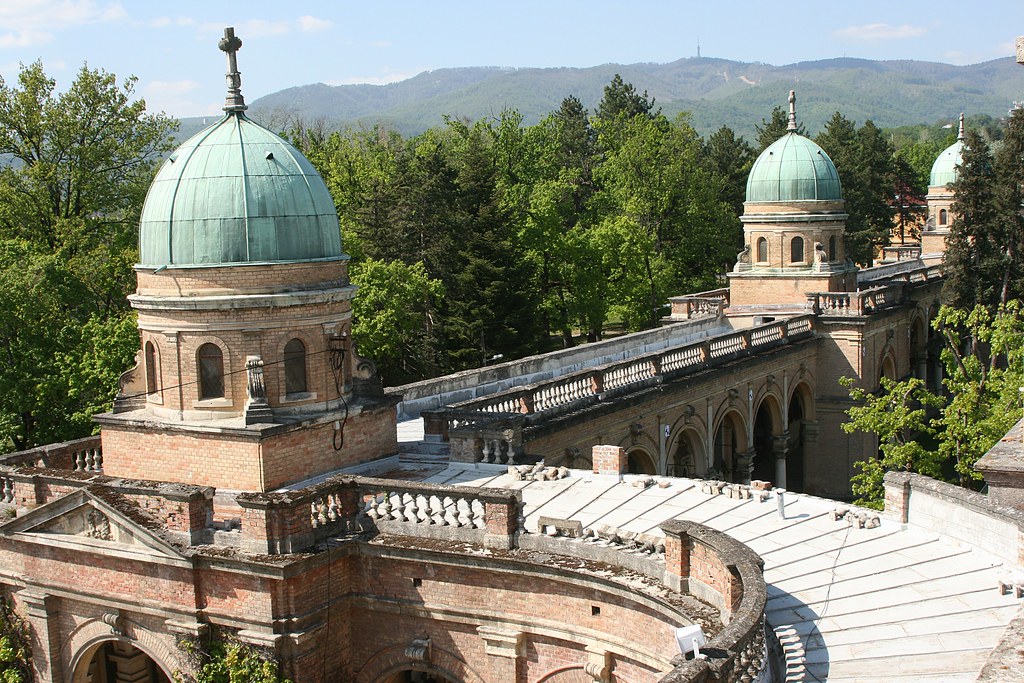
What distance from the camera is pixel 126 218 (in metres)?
46.4

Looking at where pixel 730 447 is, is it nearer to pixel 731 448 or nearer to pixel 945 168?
pixel 731 448

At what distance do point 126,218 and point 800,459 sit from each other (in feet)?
94.9

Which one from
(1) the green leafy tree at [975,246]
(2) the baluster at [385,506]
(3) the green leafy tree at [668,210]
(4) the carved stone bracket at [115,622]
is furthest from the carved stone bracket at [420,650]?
(3) the green leafy tree at [668,210]

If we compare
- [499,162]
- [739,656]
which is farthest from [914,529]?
[499,162]

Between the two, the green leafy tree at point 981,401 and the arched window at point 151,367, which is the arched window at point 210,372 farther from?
the green leafy tree at point 981,401

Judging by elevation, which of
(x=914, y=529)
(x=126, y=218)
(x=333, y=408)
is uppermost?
(x=126, y=218)

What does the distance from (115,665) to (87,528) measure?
3.16 metres

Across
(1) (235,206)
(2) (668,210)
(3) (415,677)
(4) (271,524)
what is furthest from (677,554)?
(2) (668,210)

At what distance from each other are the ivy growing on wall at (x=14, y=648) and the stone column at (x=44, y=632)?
188mm

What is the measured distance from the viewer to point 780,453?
43688mm

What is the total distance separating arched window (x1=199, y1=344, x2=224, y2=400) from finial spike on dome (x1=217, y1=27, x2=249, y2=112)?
4544mm

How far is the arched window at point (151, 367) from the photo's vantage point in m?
21.4

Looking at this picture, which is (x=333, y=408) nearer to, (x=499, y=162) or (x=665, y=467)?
(x=665, y=467)

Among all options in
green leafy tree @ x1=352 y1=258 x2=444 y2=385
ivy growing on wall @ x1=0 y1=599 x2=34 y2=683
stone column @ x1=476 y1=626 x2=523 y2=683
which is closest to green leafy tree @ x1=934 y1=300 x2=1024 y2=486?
stone column @ x1=476 y1=626 x2=523 y2=683
